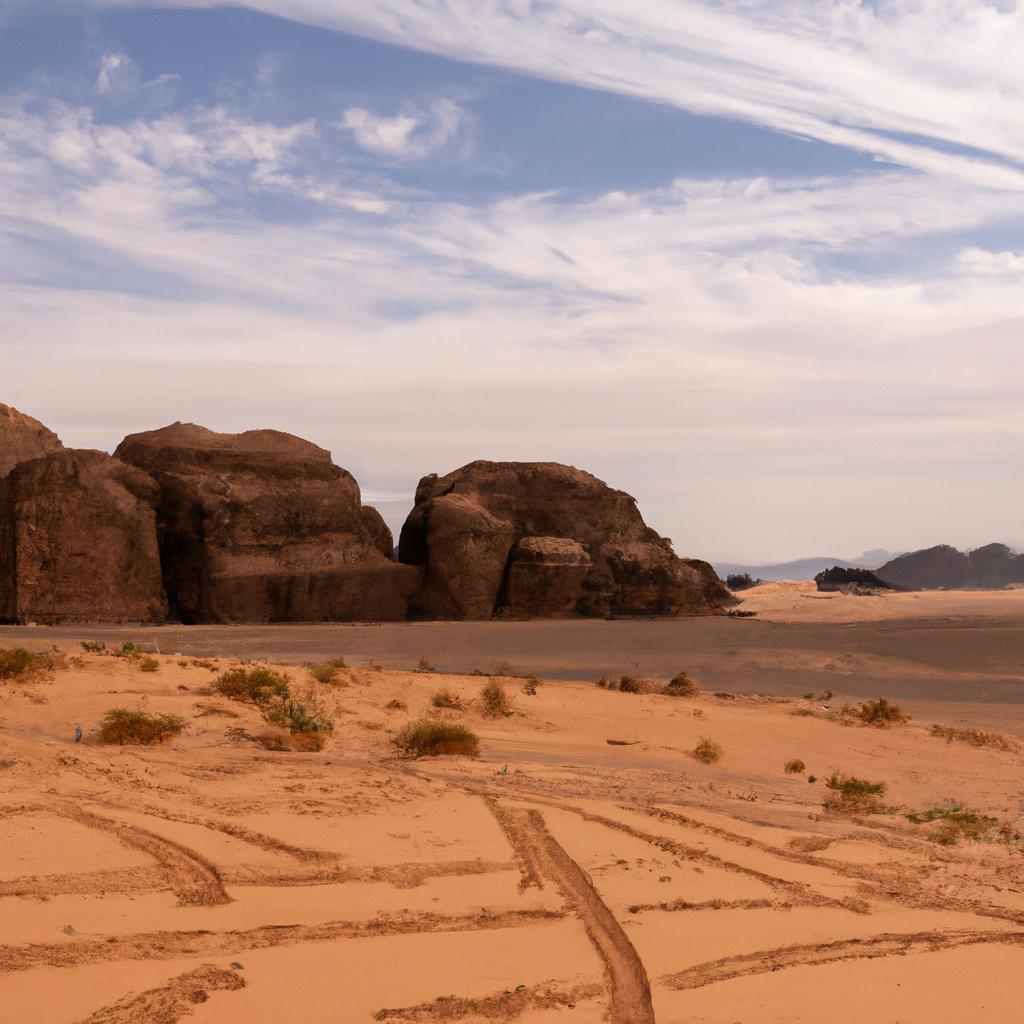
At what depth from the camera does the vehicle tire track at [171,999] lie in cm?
349

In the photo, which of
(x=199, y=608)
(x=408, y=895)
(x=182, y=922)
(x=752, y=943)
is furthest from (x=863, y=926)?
(x=199, y=608)

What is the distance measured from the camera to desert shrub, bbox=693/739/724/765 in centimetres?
1014

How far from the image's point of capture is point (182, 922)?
439 centimetres

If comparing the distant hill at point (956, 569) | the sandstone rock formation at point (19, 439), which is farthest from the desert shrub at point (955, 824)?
the distant hill at point (956, 569)

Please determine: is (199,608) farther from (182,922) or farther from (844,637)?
(182,922)

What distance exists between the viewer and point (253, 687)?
10.9 meters

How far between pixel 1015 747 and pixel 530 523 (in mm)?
17661

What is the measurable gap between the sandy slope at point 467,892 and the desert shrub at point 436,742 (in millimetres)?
213

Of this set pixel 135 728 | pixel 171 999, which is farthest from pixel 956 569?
pixel 171 999

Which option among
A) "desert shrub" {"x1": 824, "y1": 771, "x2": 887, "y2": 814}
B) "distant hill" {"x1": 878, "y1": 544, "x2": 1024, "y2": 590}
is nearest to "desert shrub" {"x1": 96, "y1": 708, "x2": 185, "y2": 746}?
"desert shrub" {"x1": 824, "y1": 771, "x2": 887, "y2": 814}

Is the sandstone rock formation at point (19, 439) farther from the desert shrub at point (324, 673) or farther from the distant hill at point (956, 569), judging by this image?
the distant hill at point (956, 569)

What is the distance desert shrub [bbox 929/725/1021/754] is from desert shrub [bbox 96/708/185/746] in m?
7.85

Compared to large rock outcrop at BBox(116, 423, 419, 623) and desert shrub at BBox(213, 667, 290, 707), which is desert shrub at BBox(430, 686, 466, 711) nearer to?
desert shrub at BBox(213, 667, 290, 707)

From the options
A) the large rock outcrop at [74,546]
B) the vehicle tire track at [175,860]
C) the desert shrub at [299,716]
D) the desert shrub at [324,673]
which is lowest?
the vehicle tire track at [175,860]
